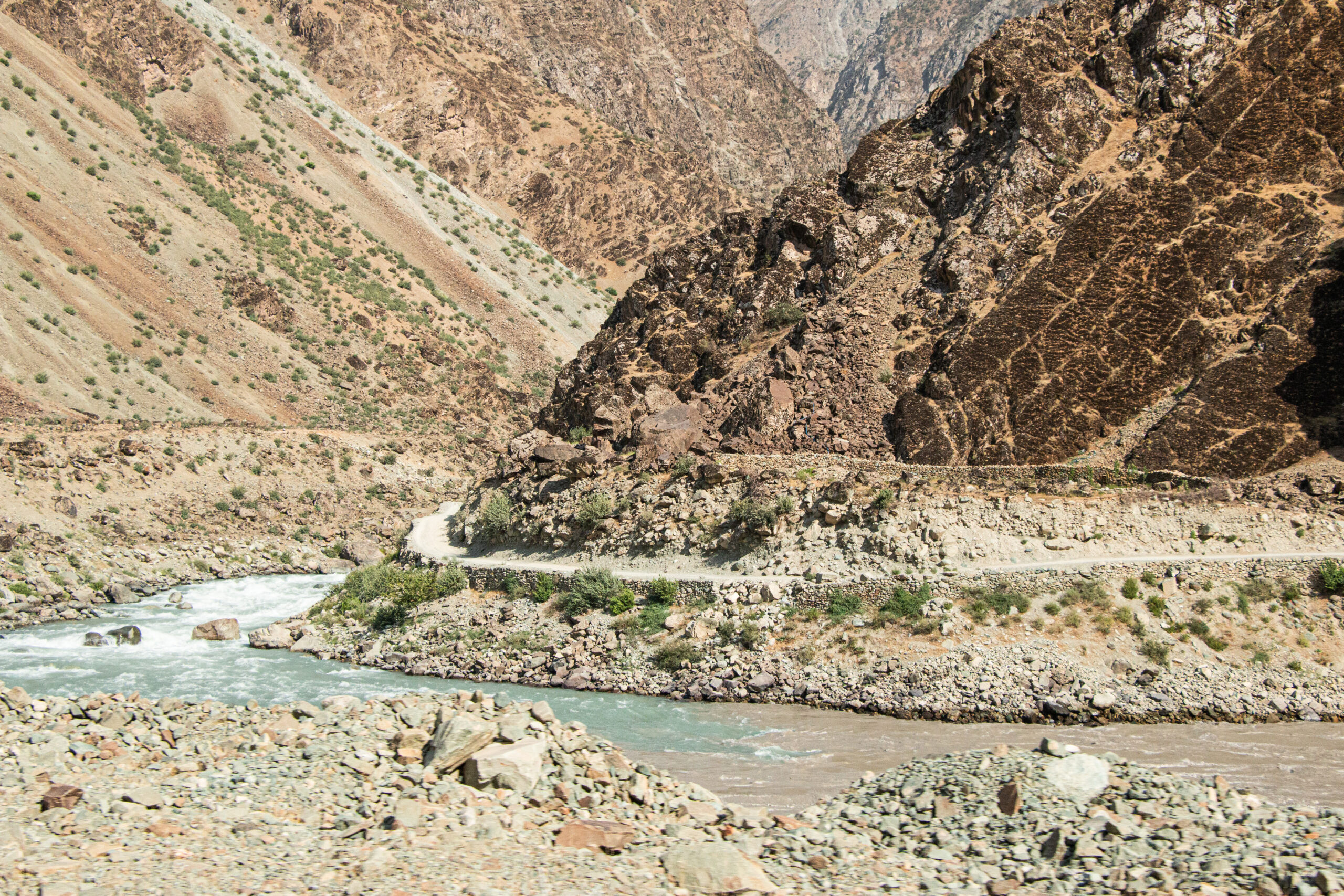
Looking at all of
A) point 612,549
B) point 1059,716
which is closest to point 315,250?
point 612,549

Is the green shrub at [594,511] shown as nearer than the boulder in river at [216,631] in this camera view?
No

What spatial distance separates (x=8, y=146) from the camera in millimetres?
50219

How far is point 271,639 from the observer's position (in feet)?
84.8

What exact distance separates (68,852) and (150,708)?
13.9ft

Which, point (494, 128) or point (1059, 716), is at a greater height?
point (494, 128)

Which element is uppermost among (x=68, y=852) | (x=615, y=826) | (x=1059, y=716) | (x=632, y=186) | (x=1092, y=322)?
(x=632, y=186)

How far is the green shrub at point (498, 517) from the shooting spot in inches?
1136

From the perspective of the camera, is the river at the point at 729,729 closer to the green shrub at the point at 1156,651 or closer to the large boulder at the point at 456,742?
the green shrub at the point at 1156,651

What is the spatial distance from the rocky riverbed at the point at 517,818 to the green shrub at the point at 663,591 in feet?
33.6

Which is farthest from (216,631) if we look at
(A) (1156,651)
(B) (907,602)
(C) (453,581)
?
(A) (1156,651)

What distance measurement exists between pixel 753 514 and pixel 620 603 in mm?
3995

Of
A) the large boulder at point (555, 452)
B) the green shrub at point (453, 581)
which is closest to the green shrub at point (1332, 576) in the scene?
the large boulder at point (555, 452)

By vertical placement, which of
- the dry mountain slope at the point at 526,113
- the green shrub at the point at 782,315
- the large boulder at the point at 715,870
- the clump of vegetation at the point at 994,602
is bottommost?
the large boulder at the point at 715,870

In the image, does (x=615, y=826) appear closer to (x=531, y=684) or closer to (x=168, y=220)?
(x=531, y=684)
